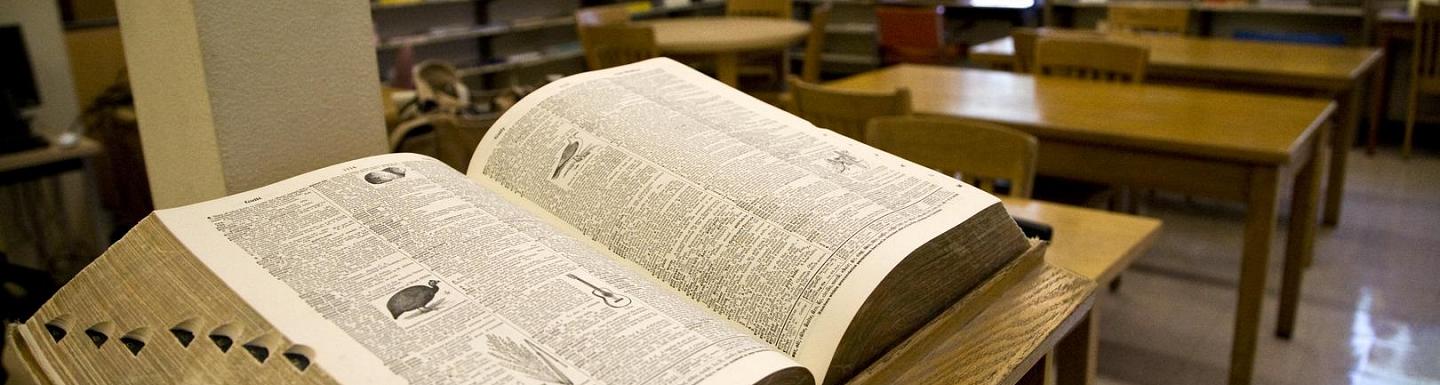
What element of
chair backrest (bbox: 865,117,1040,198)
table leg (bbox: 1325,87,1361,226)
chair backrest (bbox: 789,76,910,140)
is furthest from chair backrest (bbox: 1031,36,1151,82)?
chair backrest (bbox: 865,117,1040,198)

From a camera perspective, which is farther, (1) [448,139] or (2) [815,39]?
(2) [815,39]

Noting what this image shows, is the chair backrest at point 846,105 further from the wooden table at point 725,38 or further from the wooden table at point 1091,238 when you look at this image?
the wooden table at point 725,38

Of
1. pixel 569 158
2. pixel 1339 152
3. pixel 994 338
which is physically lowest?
pixel 1339 152

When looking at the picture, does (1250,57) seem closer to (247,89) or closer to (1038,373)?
(1038,373)

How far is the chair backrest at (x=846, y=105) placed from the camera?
209cm

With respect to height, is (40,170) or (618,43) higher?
(618,43)

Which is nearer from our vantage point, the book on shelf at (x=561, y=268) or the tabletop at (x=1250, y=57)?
the book on shelf at (x=561, y=268)

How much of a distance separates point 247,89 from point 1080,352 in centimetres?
71

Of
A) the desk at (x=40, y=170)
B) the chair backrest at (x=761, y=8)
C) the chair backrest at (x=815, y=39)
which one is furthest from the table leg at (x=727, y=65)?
the desk at (x=40, y=170)

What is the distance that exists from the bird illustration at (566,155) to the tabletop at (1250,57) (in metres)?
2.77

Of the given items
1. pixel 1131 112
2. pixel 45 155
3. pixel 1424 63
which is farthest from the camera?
pixel 1424 63

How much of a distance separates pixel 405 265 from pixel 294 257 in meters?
0.07

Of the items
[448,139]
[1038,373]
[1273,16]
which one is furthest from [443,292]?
[1273,16]

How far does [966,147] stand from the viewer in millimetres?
1788
